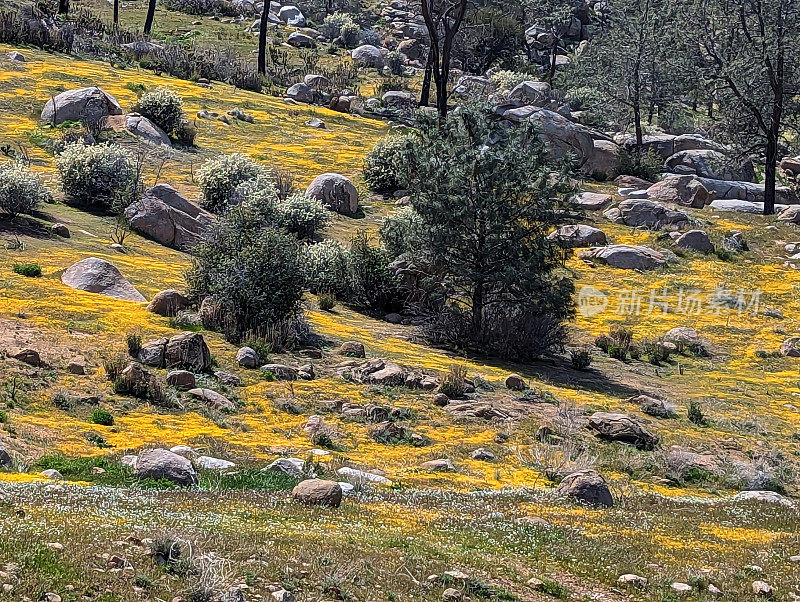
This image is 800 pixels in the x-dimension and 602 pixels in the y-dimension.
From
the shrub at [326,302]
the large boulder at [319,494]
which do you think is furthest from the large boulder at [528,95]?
the large boulder at [319,494]

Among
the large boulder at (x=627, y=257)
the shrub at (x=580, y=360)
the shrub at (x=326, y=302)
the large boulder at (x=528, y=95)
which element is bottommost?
the shrub at (x=580, y=360)

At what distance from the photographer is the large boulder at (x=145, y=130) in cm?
3055

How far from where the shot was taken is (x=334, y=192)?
29.5 meters

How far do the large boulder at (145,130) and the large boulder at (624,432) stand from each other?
2001 centimetres

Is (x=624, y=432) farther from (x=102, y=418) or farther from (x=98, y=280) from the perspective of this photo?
(x=98, y=280)

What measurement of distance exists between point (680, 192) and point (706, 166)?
395 inches

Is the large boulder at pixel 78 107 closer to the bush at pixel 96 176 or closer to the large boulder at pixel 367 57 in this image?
the bush at pixel 96 176

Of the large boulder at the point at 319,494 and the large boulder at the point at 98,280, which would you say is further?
the large boulder at the point at 98,280

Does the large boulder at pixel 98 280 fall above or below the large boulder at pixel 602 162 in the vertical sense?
below

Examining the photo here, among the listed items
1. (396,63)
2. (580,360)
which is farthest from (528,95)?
(580,360)

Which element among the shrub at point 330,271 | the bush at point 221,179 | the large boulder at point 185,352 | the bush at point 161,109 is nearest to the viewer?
the large boulder at point 185,352

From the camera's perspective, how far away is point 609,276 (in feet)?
93.5

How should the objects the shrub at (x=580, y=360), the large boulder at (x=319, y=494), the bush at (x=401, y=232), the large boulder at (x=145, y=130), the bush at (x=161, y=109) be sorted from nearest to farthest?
the large boulder at (x=319, y=494) < the shrub at (x=580, y=360) < the bush at (x=401, y=232) < the large boulder at (x=145, y=130) < the bush at (x=161, y=109)

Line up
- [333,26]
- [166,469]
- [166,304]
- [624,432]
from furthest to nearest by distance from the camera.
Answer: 1. [333,26]
2. [166,304]
3. [624,432]
4. [166,469]
